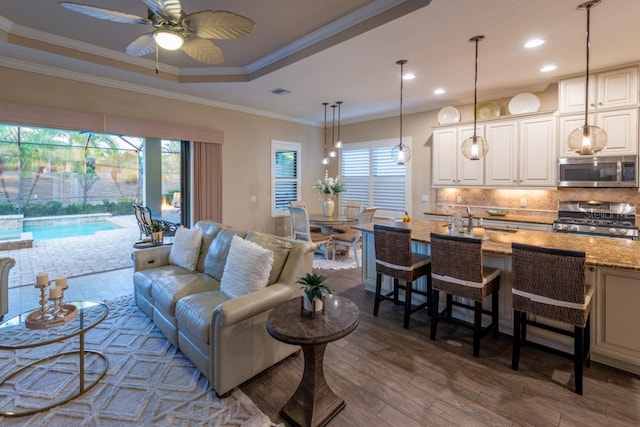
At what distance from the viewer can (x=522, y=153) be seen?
15.5 ft

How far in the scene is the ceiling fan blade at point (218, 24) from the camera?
7.36ft

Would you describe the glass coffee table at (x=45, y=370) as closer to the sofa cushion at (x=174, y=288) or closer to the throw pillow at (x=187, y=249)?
the sofa cushion at (x=174, y=288)

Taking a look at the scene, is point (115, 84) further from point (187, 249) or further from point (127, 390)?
point (127, 390)

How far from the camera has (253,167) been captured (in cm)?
632

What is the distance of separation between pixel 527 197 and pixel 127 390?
18.7ft

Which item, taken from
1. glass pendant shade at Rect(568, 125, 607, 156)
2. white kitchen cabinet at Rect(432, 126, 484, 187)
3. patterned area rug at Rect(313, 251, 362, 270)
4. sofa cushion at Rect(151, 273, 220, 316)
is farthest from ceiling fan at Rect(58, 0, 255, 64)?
white kitchen cabinet at Rect(432, 126, 484, 187)

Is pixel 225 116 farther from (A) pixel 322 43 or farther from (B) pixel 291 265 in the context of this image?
(B) pixel 291 265

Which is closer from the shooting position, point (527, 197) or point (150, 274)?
point (150, 274)

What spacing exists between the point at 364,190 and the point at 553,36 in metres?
4.36

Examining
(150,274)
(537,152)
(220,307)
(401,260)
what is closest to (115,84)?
(150,274)

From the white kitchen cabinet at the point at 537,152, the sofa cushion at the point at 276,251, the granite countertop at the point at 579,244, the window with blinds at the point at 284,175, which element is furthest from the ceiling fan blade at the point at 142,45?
the white kitchen cabinet at the point at 537,152

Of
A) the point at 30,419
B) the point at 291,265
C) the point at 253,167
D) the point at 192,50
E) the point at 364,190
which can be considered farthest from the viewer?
the point at 364,190

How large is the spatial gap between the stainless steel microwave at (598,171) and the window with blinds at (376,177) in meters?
2.56

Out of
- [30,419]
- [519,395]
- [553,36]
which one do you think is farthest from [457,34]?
[30,419]
